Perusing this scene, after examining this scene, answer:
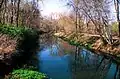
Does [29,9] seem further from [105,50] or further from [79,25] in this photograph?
[105,50]

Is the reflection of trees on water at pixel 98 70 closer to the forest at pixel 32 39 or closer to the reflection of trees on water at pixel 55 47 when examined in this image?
the forest at pixel 32 39

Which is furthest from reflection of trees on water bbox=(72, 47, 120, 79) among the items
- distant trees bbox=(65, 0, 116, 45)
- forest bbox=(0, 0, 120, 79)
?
distant trees bbox=(65, 0, 116, 45)

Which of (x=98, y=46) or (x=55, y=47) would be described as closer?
(x=98, y=46)

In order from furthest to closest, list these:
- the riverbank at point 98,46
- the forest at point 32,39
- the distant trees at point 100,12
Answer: the distant trees at point 100,12 → the riverbank at point 98,46 → the forest at point 32,39

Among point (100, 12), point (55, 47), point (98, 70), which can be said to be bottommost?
point (55, 47)

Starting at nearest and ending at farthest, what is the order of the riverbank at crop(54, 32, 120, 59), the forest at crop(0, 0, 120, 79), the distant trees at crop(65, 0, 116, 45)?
1. the forest at crop(0, 0, 120, 79)
2. the riverbank at crop(54, 32, 120, 59)
3. the distant trees at crop(65, 0, 116, 45)

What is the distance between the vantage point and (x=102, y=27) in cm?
3891

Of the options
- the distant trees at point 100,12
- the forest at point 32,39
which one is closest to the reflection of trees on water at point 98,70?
the forest at point 32,39

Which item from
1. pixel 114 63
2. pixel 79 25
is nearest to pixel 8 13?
pixel 79 25

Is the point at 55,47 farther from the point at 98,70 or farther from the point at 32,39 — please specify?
the point at 98,70

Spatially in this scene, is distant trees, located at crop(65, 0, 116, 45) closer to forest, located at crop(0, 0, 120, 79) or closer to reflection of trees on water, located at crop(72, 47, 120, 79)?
forest, located at crop(0, 0, 120, 79)

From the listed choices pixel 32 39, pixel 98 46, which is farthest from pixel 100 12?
pixel 32 39

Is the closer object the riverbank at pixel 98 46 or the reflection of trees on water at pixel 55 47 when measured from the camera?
the riverbank at pixel 98 46

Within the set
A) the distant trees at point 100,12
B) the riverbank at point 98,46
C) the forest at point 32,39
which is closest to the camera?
the forest at point 32,39
